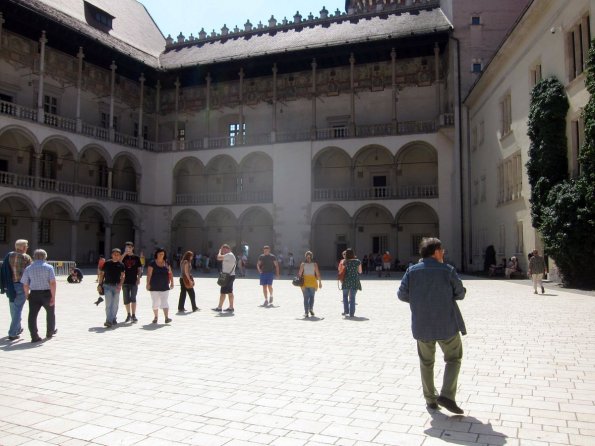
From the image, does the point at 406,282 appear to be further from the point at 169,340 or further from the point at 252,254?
the point at 252,254

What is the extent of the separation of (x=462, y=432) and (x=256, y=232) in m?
36.3

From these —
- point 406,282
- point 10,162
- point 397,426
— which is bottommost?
point 397,426

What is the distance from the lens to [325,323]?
10867 mm

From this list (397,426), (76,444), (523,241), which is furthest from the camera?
(523,241)

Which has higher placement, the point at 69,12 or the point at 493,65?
the point at 69,12

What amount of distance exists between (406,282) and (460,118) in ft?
98.7

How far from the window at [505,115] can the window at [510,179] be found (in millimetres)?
1458

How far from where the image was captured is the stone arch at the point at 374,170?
37.0m

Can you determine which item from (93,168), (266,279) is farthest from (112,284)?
(93,168)

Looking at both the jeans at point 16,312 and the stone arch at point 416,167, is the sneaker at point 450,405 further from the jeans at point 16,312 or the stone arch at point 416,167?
the stone arch at point 416,167

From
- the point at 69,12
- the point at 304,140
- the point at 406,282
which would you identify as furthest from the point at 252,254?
the point at 406,282

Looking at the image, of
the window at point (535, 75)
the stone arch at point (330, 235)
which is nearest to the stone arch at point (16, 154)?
the stone arch at point (330, 235)

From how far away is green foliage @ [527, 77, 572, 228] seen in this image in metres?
19.6

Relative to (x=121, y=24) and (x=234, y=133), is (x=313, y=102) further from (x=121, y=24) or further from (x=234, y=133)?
(x=121, y=24)
